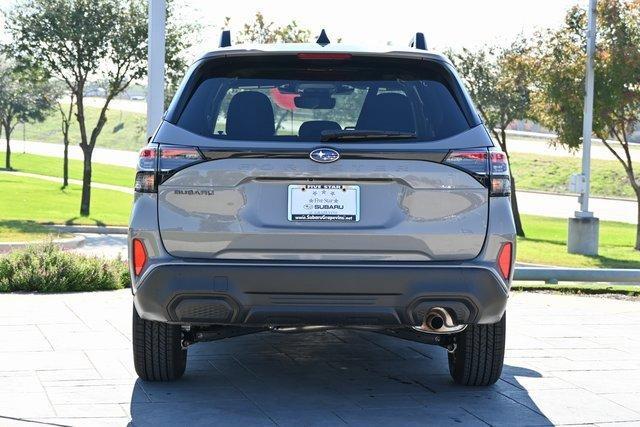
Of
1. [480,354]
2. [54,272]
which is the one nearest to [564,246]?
[54,272]

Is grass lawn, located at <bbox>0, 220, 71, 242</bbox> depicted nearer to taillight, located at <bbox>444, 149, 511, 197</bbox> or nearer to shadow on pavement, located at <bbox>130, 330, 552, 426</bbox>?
Answer: shadow on pavement, located at <bbox>130, 330, 552, 426</bbox>

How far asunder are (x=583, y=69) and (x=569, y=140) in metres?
1.93

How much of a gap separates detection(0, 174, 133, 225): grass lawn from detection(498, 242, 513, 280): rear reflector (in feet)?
85.6

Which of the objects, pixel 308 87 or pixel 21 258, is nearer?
pixel 308 87

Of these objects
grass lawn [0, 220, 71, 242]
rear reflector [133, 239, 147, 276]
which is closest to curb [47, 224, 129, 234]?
grass lawn [0, 220, 71, 242]

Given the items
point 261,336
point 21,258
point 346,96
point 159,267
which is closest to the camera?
point 159,267

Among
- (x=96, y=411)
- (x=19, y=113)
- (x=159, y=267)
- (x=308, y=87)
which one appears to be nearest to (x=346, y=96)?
(x=308, y=87)

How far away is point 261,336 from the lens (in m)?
8.26

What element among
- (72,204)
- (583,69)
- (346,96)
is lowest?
(72,204)

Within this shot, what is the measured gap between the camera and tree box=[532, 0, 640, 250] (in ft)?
97.0

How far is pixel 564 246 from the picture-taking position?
31000 millimetres

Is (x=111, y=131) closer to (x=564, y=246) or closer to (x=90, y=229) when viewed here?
(x=90, y=229)

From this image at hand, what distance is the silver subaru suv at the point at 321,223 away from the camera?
536 cm

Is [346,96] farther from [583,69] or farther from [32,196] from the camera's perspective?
[32,196]
